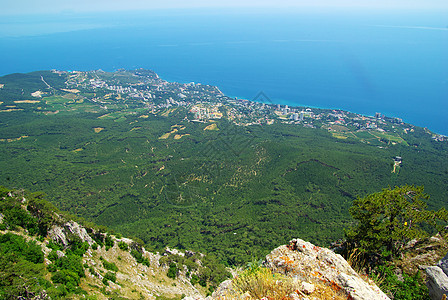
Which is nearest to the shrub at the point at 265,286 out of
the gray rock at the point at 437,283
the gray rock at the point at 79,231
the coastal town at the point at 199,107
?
the gray rock at the point at 437,283

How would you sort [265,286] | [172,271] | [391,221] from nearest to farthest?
1. [265,286]
2. [391,221]
3. [172,271]

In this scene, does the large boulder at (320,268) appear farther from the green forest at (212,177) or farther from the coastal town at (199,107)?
the coastal town at (199,107)

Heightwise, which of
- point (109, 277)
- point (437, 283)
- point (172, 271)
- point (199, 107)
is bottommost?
point (172, 271)

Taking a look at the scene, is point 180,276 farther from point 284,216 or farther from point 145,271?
point 284,216

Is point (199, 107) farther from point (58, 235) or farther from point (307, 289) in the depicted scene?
point (307, 289)

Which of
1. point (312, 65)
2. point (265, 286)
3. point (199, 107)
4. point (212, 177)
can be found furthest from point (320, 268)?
point (312, 65)

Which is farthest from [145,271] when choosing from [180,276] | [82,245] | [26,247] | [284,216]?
[284,216]
